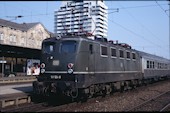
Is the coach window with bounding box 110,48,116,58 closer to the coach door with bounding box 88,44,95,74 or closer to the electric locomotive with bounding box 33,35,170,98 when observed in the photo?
the electric locomotive with bounding box 33,35,170,98

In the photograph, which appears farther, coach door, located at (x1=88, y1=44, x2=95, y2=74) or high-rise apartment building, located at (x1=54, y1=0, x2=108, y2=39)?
high-rise apartment building, located at (x1=54, y1=0, x2=108, y2=39)

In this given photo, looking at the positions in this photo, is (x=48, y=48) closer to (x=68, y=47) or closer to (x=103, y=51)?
(x=68, y=47)

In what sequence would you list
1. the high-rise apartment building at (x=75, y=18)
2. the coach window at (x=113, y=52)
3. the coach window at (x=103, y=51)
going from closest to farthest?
the coach window at (x=103, y=51) → the coach window at (x=113, y=52) → the high-rise apartment building at (x=75, y=18)

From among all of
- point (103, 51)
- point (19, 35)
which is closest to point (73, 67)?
point (103, 51)

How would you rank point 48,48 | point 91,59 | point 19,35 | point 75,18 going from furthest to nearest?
point 19,35
point 75,18
point 48,48
point 91,59

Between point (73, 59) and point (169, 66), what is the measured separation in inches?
1319

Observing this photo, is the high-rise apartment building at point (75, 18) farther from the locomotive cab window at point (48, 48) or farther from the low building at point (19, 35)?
the low building at point (19, 35)

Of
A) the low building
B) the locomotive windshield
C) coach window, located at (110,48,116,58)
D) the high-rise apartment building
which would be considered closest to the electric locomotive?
the locomotive windshield

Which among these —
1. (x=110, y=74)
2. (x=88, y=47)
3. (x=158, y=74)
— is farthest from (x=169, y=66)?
(x=88, y=47)

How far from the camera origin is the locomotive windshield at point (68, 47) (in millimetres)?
13625

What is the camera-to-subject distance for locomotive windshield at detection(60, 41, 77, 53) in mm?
13625

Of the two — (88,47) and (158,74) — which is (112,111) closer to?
(88,47)

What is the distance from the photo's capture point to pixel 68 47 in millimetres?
13789

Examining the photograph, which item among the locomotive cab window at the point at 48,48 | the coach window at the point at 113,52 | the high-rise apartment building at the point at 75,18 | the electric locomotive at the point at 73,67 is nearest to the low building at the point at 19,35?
the high-rise apartment building at the point at 75,18
